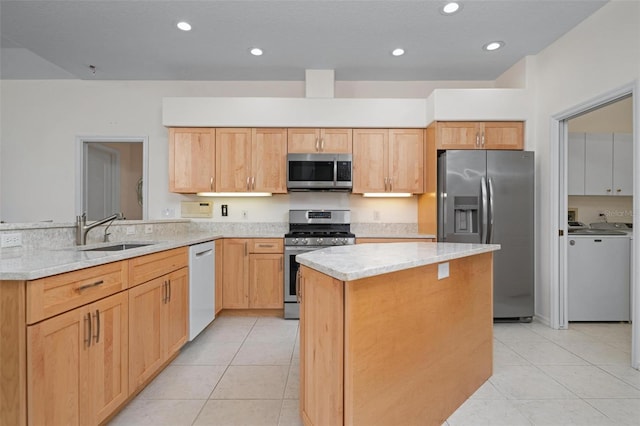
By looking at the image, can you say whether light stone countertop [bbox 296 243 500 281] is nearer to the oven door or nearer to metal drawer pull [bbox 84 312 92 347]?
metal drawer pull [bbox 84 312 92 347]

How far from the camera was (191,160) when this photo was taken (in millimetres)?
3646

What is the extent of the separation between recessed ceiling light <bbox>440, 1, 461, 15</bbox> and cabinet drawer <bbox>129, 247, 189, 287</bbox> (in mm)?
2939

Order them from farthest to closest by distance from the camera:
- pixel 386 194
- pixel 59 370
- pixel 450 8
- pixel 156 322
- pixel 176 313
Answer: pixel 386 194, pixel 450 8, pixel 176 313, pixel 156 322, pixel 59 370

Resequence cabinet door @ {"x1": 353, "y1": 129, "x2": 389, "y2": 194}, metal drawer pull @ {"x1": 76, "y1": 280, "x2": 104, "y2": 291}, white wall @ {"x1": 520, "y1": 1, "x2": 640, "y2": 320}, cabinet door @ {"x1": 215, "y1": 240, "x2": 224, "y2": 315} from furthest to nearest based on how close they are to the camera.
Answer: cabinet door @ {"x1": 353, "y1": 129, "x2": 389, "y2": 194} → cabinet door @ {"x1": 215, "y1": 240, "x2": 224, "y2": 315} → white wall @ {"x1": 520, "y1": 1, "x2": 640, "y2": 320} → metal drawer pull @ {"x1": 76, "y1": 280, "x2": 104, "y2": 291}

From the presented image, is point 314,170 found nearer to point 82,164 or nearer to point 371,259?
point 371,259

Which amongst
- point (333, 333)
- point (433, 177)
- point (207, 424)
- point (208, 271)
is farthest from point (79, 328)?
point (433, 177)

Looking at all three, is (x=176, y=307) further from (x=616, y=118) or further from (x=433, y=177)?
(x=616, y=118)

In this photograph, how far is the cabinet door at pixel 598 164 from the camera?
3.57 metres

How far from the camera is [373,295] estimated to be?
1.32m

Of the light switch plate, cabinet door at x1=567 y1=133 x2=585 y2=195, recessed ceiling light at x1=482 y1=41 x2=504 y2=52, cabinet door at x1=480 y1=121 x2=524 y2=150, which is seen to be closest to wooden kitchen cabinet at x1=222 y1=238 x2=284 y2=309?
the light switch plate

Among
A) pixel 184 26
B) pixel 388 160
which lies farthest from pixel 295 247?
pixel 184 26

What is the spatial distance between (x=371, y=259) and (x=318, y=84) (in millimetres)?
2827

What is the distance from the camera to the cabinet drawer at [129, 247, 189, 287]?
72.6 inches

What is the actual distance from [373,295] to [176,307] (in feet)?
5.65
